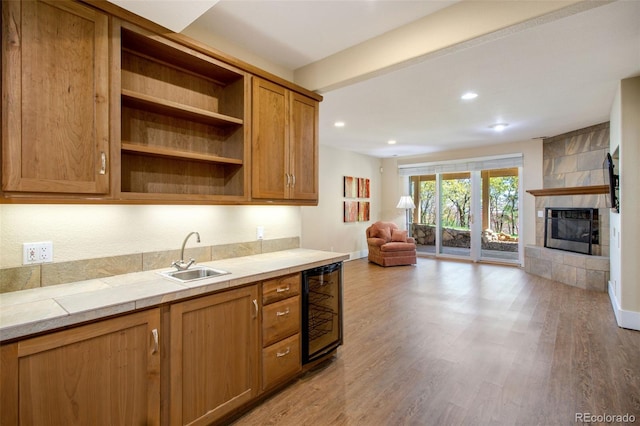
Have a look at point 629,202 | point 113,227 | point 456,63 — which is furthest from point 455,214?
point 113,227

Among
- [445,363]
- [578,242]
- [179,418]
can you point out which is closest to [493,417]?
[445,363]

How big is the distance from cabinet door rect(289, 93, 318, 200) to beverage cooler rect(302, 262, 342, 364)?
73cm

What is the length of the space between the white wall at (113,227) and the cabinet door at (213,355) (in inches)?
28.9

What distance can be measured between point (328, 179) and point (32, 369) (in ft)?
19.9

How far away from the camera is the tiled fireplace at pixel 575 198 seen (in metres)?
4.95

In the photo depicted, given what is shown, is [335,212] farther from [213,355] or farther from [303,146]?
[213,355]

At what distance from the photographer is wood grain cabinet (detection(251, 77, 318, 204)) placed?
2424mm

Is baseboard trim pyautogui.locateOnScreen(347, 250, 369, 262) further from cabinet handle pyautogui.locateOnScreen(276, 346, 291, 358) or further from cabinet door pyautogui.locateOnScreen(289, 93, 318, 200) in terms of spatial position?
cabinet handle pyautogui.locateOnScreen(276, 346, 291, 358)

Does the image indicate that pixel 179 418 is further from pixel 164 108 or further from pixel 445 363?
pixel 445 363

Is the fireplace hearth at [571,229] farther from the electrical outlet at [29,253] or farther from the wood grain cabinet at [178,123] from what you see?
the electrical outlet at [29,253]

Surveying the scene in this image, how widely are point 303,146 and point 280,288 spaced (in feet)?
4.36

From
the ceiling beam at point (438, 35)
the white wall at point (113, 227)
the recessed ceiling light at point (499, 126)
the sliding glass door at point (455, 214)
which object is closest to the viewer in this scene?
the white wall at point (113, 227)

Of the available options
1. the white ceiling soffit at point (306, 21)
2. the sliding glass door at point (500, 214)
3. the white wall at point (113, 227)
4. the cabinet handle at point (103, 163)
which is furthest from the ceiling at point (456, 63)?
the sliding glass door at point (500, 214)

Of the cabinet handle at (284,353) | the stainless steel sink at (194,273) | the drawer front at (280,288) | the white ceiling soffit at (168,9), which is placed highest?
the white ceiling soffit at (168,9)
